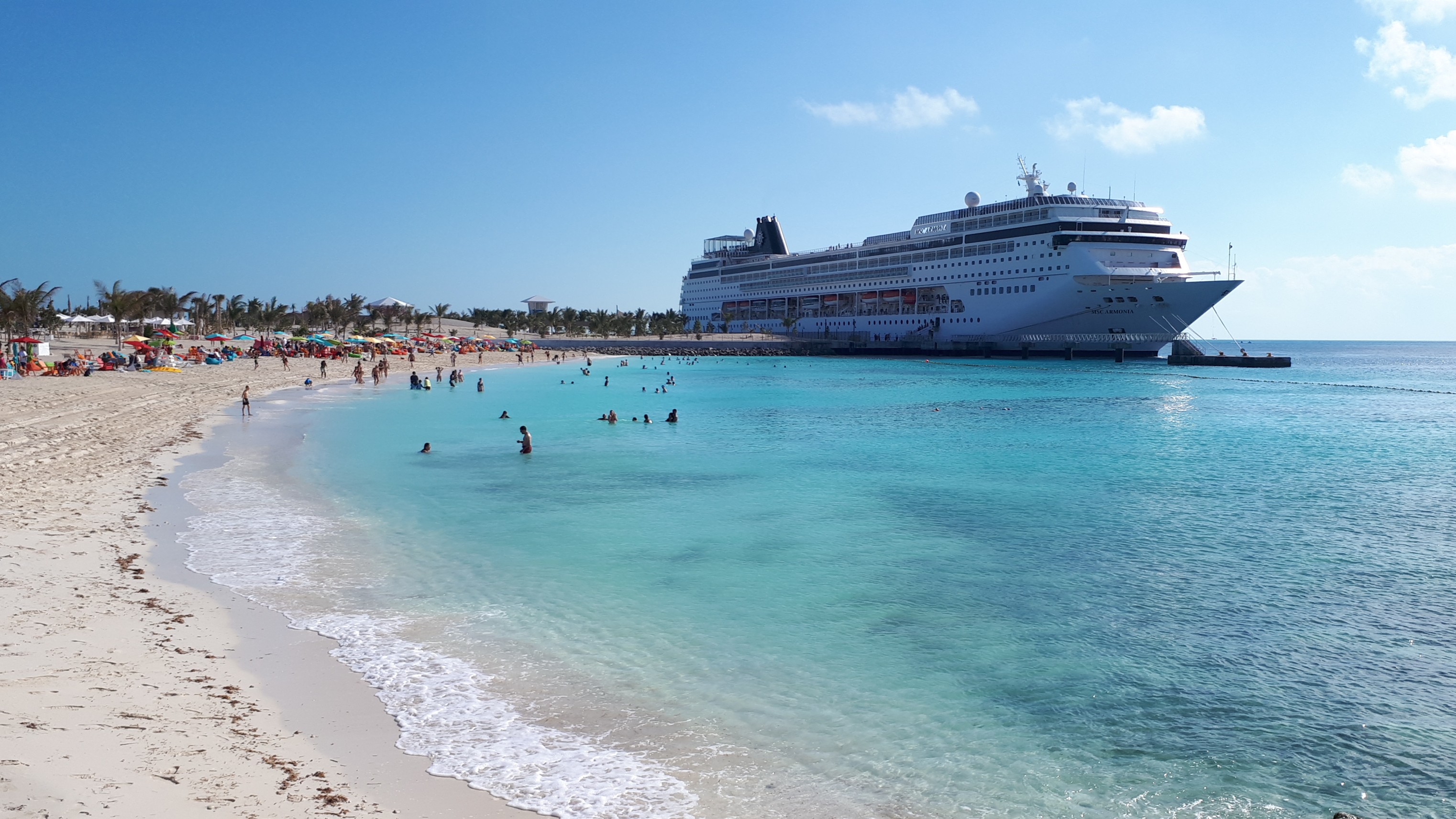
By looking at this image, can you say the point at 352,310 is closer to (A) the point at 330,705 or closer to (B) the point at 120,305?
(B) the point at 120,305

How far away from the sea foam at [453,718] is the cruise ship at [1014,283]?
62.3m

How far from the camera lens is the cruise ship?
63688 mm

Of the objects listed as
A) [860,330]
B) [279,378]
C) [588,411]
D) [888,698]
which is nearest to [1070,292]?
[860,330]

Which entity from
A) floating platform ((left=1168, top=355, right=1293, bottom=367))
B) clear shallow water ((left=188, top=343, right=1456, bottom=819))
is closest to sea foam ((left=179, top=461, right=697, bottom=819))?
clear shallow water ((left=188, top=343, right=1456, bottom=819))

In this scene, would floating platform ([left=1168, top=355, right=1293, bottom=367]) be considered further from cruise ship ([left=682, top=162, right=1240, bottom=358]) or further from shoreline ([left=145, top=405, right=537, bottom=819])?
shoreline ([left=145, top=405, right=537, bottom=819])

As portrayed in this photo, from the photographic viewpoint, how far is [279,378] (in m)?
44.2

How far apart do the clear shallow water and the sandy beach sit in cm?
45

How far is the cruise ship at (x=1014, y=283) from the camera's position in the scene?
63.7 metres

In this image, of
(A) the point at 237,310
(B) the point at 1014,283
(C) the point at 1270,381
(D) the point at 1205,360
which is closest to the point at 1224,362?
(D) the point at 1205,360

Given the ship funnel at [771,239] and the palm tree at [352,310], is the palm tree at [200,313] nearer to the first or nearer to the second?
the palm tree at [352,310]

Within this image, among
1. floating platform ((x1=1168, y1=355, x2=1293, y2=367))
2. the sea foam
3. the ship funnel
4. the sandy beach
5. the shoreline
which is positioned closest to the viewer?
the sandy beach

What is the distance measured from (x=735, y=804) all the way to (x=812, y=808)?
479 mm

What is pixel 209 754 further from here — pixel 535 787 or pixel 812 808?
pixel 812 808

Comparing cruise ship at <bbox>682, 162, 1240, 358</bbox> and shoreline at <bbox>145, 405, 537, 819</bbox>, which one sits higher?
cruise ship at <bbox>682, 162, 1240, 358</bbox>
